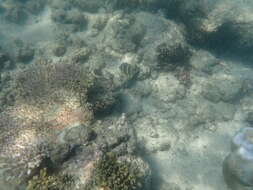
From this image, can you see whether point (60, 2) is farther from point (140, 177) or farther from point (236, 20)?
point (140, 177)

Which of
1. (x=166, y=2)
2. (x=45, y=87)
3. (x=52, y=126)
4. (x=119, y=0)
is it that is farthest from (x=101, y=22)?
(x=52, y=126)

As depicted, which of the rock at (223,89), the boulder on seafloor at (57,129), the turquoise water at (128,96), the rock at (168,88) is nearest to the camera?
the boulder on seafloor at (57,129)

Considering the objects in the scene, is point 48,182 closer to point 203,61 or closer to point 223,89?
point 223,89

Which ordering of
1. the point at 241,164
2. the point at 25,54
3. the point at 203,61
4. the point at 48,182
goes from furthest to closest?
the point at 25,54 < the point at 203,61 < the point at 241,164 < the point at 48,182

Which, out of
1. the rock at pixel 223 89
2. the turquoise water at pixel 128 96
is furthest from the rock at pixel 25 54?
the rock at pixel 223 89

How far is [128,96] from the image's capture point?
8.83 meters

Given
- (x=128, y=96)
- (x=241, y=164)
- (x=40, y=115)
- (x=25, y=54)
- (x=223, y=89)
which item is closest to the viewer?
(x=241, y=164)

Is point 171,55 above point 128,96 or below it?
above

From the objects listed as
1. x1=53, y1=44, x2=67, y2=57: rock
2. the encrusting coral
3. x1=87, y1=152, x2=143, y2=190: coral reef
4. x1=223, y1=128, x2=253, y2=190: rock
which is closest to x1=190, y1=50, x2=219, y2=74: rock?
x1=223, y1=128, x2=253, y2=190: rock

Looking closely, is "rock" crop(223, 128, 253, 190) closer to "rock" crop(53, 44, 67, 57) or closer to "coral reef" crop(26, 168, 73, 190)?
"coral reef" crop(26, 168, 73, 190)

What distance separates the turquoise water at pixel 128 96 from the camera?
550 cm

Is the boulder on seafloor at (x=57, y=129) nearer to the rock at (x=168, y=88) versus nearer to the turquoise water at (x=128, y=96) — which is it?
the turquoise water at (x=128, y=96)

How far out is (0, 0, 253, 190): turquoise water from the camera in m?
5.50

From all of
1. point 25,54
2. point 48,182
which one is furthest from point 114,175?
point 25,54
